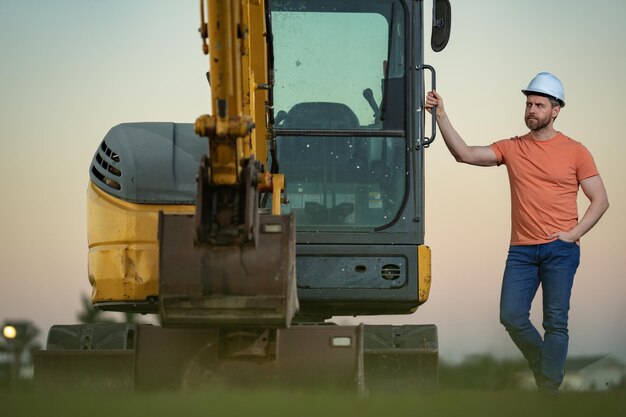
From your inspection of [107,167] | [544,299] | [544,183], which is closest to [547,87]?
[544,183]

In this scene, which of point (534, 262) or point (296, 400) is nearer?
point (296, 400)

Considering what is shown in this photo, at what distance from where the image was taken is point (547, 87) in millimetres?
9031

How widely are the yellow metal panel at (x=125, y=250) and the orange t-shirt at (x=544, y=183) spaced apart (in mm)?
2272

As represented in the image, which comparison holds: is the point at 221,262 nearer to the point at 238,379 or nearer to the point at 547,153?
the point at 238,379

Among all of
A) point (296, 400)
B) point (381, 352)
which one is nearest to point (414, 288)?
point (381, 352)

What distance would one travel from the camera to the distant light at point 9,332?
9939mm

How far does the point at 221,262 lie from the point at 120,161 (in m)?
2.38

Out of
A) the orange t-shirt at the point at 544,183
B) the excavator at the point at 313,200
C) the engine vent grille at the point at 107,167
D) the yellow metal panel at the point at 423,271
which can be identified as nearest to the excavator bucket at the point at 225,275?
the excavator at the point at 313,200

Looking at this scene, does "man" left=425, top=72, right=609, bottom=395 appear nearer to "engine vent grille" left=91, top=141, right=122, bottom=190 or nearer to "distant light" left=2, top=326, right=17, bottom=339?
"engine vent grille" left=91, top=141, right=122, bottom=190

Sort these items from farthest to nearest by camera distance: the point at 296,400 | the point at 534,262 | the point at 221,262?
the point at 534,262
the point at 221,262
the point at 296,400

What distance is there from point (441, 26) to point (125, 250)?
247cm

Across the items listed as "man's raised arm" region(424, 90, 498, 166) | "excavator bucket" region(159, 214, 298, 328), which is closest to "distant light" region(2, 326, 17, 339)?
"excavator bucket" region(159, 214, 298, 328)

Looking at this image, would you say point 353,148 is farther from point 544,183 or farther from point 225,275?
point 225,275

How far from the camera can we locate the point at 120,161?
10344 mm
